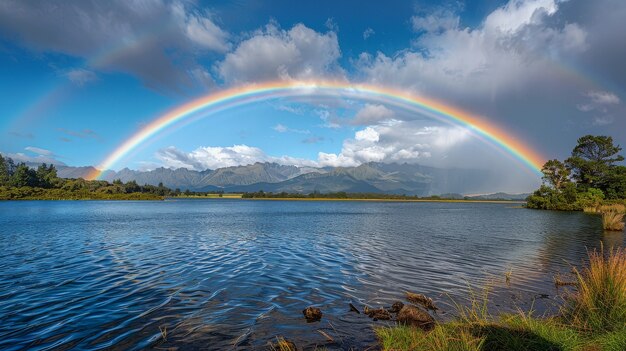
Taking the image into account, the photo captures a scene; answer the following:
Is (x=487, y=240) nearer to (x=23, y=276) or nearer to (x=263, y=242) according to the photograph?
(x=263, y=242)

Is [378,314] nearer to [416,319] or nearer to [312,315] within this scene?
[416,319]

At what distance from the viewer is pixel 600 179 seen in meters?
106

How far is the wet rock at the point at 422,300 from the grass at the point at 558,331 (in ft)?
12.9

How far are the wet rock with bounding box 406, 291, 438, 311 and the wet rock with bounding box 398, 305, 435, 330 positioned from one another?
2.35 meters

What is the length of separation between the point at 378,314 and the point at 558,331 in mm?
6073

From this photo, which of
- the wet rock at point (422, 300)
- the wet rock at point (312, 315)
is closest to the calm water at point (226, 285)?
the wet rock at point (312, 315)

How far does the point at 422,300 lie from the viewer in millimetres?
15305

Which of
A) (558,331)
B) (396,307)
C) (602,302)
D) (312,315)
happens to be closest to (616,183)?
(602,302)

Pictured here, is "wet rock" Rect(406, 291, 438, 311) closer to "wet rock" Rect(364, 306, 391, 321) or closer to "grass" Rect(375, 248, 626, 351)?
"wet rock" Rect(364, 306, 391, 321)

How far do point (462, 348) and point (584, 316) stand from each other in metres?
6.46

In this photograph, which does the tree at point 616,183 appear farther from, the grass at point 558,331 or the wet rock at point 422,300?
the wet rock at point 422,300

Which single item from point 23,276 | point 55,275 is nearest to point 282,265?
point 55,275

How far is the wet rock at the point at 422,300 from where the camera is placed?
14.7 m

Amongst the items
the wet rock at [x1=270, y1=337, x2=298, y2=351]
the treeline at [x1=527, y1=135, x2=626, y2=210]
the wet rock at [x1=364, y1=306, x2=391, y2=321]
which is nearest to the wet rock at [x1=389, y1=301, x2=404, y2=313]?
the wet rock at [x1=364, y1=306, x2=391, y2=321]
